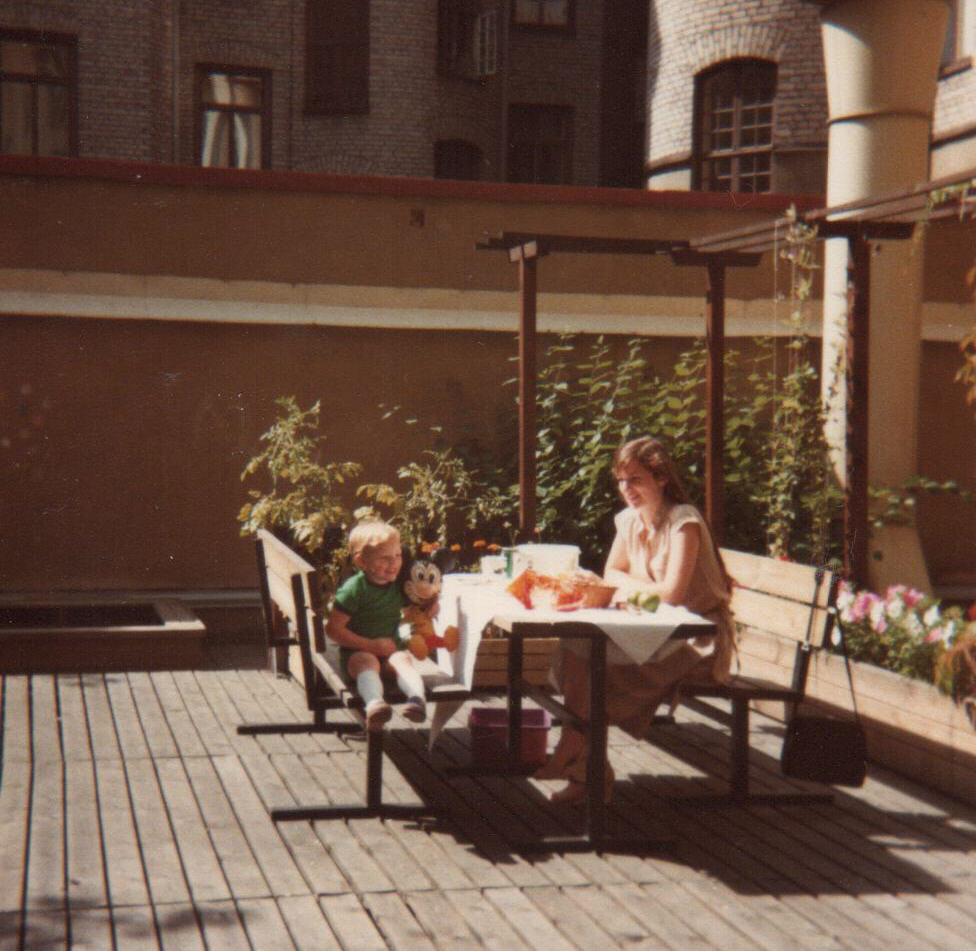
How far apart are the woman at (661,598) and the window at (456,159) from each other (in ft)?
72.5

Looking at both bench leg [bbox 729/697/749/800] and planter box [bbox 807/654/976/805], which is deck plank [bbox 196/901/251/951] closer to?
bench leg [bbox 729/697/749/800]

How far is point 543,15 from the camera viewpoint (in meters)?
28.9

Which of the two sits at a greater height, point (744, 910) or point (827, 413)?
point (827, 413)

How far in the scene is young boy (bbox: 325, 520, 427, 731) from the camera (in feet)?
20.4

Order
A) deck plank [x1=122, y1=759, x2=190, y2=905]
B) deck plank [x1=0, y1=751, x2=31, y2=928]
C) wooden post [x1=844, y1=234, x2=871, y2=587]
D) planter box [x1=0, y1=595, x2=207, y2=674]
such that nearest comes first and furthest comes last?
1. deck plank [x1=0, y1=751, x2=31, y2=928]
2. deck plank [x1=122, y1=759, x2=190, y2=905]
3. wooden post [x1=844, y1=234, x2=871, y2=587]
4. planter box [x1=0, y1=595, x2=207, y2=674]

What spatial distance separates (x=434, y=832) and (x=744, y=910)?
137 cm

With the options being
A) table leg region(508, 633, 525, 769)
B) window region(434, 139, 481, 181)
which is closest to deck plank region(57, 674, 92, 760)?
table leg region(508, 633, 525, 769)

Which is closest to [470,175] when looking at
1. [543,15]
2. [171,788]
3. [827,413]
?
[543,15]

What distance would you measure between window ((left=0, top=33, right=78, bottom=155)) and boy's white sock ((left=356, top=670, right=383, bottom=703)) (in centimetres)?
1926

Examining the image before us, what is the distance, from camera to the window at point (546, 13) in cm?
2877

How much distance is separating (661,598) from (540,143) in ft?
78.4

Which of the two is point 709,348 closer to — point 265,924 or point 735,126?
point 265,924

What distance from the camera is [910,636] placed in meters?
7.23

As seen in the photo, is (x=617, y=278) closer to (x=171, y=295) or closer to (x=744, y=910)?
(x=171, y=295)
